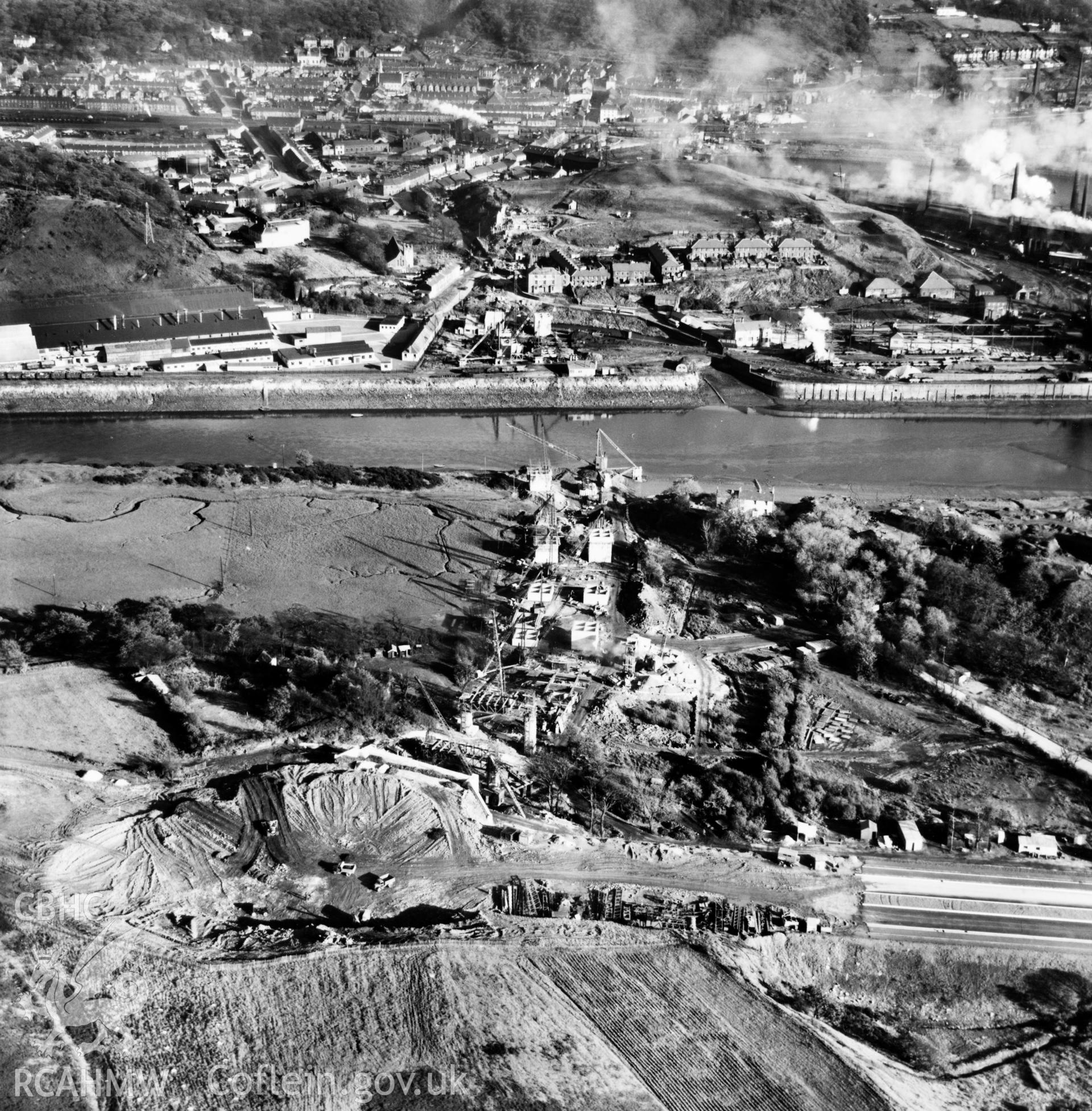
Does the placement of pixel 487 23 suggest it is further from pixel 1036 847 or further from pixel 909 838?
pixel 1036 847

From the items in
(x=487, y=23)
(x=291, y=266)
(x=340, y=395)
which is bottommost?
(x=340, y=395)

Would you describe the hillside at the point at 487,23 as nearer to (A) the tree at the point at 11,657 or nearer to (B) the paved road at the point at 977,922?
(A) the tree at the point at 11,657

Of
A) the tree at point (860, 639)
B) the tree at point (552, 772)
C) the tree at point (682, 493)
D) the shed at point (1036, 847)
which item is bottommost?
the shed at point (1036, 847)

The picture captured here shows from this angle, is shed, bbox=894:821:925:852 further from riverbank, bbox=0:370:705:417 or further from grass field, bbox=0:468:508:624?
riverbank, bbox=0:370:705:417

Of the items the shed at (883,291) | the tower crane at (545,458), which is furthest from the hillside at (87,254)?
the shed at (883,291)

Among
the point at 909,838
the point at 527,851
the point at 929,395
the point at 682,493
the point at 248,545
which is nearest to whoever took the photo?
the point at 527,851

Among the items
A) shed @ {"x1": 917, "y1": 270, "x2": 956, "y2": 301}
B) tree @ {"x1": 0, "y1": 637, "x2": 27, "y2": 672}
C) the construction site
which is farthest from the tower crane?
shed @ {"x1": 917, "y1": 270, "x2": 956, "y2": 301}

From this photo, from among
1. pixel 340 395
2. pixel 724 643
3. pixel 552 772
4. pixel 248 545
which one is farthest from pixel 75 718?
pixel 340 395
